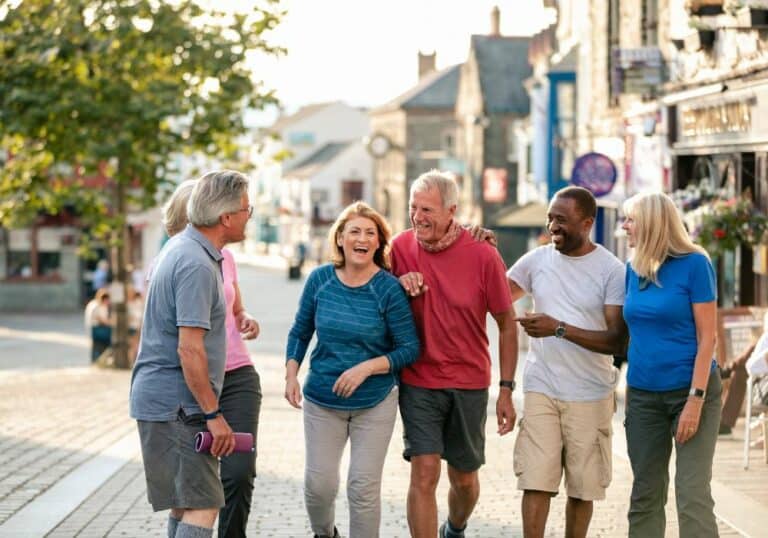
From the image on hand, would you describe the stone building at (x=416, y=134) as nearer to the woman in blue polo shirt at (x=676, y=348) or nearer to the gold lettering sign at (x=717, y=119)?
the gold lettering sign at (x=717, y=119)

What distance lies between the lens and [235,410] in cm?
742

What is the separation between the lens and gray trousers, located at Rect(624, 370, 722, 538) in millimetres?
6988

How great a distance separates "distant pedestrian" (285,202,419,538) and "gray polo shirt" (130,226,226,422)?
2.94 feet

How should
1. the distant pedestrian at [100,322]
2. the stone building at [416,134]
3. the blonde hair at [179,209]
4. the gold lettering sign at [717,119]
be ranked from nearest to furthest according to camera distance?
the blonde hair at [179,209] < the gold lettering sign at [717,119] < the distant pedestrian at [100,322] < the stone building at [416,134]

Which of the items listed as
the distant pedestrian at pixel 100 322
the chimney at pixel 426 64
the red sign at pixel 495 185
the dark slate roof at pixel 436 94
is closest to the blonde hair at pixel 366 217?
the distant pedestrian at pixel 100 322

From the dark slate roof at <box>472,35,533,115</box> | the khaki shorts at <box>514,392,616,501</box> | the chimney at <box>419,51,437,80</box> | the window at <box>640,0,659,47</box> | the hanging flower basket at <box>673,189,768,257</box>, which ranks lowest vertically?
the khaki shorts at <box>514,392,616,501</box>

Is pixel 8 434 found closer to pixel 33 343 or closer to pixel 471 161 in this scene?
pixel 33 343

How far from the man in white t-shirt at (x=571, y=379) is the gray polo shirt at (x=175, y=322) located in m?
1.72

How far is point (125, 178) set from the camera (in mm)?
24641

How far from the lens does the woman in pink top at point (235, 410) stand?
7.37m

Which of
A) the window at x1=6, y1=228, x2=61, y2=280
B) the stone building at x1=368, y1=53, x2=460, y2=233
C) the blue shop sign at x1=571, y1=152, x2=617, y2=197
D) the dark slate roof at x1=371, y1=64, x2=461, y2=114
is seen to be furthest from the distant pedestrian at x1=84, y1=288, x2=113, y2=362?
the dark slate roof at x1=371, y1=64, x2=461, y2=114

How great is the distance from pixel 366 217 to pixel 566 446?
142 centimetres

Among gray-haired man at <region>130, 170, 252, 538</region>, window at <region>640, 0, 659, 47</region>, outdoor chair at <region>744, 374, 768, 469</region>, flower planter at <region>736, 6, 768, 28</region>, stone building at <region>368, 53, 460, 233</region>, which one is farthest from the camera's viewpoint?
stone building at <region>368, 53, 460, 233</region>

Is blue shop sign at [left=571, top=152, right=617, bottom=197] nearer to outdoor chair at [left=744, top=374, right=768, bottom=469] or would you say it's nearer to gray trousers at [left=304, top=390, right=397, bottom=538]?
outdoor chair at [left=744, top=374, right=768, bottom=469]
